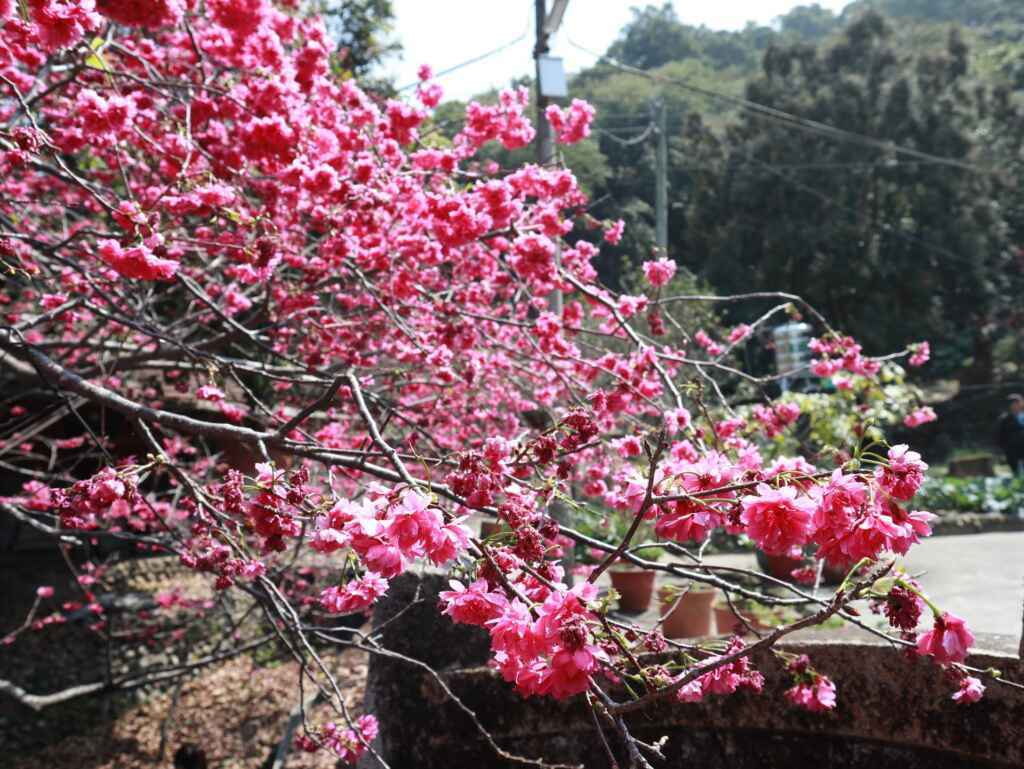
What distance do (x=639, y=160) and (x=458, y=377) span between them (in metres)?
24.0

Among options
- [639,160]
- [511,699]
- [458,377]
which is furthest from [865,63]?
[511,699]

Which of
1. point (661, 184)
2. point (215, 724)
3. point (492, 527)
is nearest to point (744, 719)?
point (492, 527)

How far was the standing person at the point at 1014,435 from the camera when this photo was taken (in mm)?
10113

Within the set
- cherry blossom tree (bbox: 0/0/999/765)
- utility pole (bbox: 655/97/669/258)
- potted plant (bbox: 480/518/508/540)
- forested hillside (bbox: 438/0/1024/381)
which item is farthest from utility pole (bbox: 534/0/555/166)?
forested hillside (bbox: 438/0/1024/381)

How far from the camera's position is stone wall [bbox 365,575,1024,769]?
1897 mm

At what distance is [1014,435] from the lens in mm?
10289

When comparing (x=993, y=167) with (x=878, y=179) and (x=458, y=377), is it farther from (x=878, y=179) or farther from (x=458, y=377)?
(x=458, y=377)

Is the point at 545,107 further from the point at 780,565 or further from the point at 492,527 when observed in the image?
the point at 780,565

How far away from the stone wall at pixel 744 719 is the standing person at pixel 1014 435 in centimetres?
961

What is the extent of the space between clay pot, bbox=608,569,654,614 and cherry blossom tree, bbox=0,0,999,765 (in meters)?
0.92

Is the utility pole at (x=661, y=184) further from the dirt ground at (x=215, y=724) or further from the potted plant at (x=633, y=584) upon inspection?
the dirt ground at (x=215, y=724)

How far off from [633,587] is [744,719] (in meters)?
3.82

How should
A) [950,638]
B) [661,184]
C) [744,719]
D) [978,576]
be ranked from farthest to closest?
[661,184]
[978,576]
[744,719]
[950,638]

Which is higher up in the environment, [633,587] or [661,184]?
[661,184]
